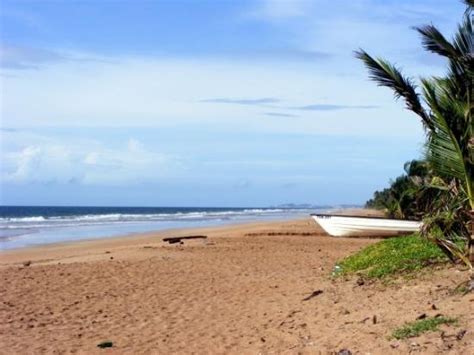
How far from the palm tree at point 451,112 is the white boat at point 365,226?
11631 mm

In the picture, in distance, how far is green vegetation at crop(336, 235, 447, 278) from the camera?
32.0 ft

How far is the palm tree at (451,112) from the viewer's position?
26.2 ft

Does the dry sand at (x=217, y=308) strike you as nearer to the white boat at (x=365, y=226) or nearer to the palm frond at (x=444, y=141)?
the palm frond at (x=444, y=141)

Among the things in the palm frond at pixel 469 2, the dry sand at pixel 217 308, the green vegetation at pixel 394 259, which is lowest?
the dry sand at pixel 217 308

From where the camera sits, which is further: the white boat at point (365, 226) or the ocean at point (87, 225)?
the ocean at point (87, 225)

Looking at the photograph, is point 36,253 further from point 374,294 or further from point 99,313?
point 374,294

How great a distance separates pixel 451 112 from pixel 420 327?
3026 mm

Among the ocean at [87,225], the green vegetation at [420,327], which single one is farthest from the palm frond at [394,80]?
the ocean at [87,225]

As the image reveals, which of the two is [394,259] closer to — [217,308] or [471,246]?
[471,246]

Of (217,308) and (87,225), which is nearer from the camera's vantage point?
(217,308)

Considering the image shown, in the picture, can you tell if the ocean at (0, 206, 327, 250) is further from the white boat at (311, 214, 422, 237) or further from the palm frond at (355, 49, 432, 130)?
the palm frond at (355, 49, 432, 130)

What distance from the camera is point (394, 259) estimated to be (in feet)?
34.4

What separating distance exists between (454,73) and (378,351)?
435 cm

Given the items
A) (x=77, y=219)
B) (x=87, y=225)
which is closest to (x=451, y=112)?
(x=87, y=225)
